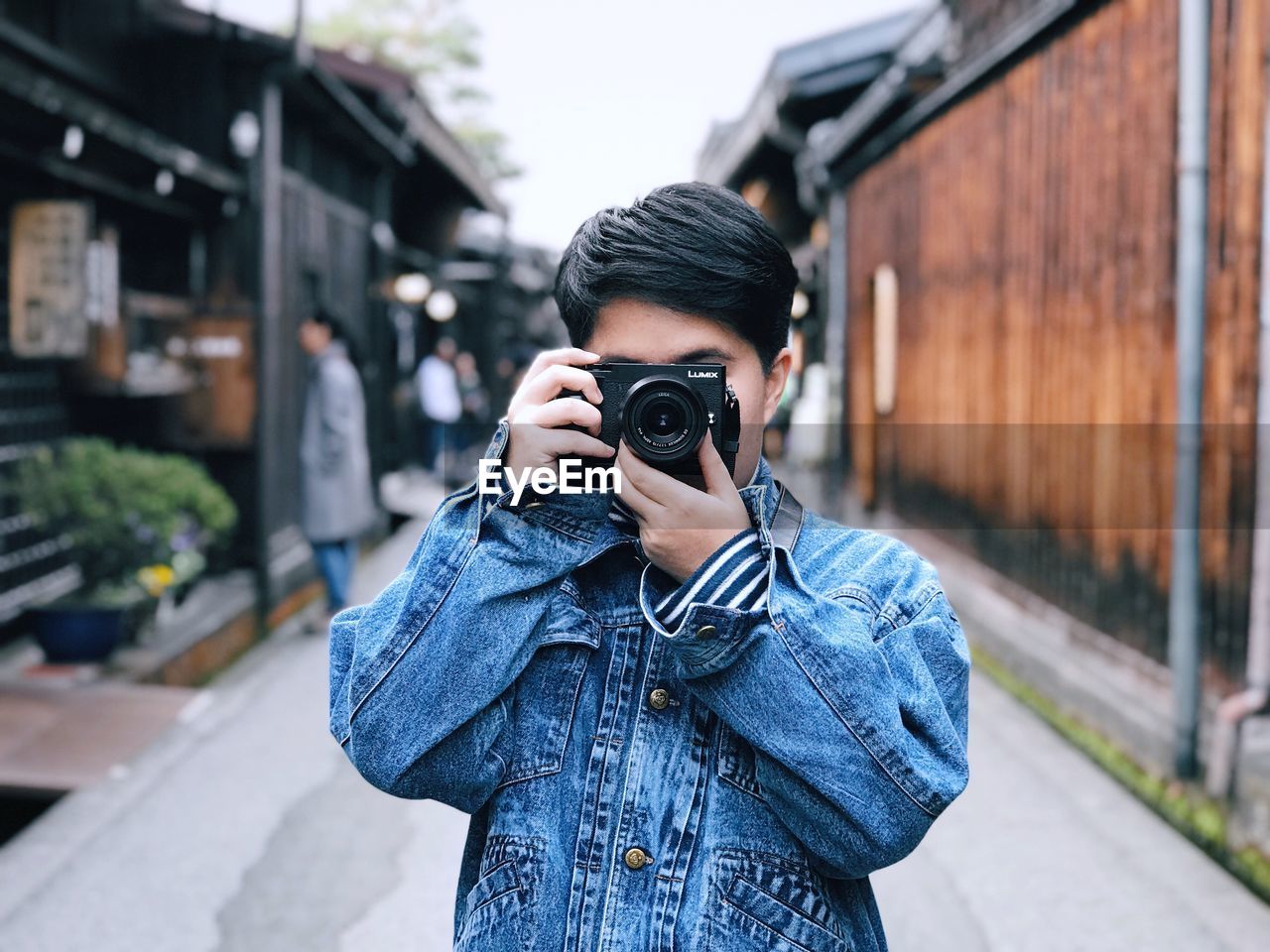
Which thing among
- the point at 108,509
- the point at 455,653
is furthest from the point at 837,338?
the point at 455,653

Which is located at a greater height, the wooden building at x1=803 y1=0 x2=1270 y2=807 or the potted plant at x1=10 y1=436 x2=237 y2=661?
the wooden building at x1=803 y1=0 x2=1270 y2=807

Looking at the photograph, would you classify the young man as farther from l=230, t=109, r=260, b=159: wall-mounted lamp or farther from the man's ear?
l=230, t=109, r=260, b=159: wall-mounted lamp

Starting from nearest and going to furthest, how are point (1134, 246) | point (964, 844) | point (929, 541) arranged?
point (964, 844)
point (1134, 246)
point (929, 541)

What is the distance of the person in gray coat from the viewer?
7.73 m

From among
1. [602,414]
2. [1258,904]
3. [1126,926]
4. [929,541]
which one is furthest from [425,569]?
[929,541]

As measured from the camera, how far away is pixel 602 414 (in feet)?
4.87

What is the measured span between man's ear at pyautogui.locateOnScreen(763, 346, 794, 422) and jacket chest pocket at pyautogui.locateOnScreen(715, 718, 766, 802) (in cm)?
Answer: 42

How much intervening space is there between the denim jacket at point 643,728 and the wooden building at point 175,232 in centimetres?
457

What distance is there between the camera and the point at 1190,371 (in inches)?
201

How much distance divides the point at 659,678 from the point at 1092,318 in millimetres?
5539

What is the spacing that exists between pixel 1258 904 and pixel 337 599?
216 inches

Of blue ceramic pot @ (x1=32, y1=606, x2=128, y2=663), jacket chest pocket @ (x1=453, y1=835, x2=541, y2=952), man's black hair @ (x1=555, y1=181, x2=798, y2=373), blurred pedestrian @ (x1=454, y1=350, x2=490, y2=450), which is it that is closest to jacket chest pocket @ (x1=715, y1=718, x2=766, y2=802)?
jacket chest pocket @ (x1=453, y1=835, x2=541, y2=952)

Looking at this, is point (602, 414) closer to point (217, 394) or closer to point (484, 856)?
point (484, 856)

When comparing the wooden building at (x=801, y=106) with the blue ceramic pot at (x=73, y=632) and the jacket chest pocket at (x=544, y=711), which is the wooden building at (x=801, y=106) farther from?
the jacket chest pocket at (x=544, y=711)
